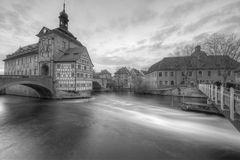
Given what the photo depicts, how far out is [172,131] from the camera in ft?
25.9

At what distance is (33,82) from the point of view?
53.7 feet

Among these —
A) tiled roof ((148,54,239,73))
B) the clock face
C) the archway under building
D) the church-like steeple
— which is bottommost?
the archway under building

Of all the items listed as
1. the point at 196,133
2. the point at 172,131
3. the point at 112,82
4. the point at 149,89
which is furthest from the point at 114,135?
the point at 112,82

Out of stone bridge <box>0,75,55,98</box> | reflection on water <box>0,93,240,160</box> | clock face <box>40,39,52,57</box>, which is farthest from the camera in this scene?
clock face <box>40,39,52,57</box>

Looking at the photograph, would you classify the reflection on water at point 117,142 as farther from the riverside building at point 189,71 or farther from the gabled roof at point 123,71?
the gabled roof at point 123,71

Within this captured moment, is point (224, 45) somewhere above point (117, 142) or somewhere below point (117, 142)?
above

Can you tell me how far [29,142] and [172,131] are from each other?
337 inches

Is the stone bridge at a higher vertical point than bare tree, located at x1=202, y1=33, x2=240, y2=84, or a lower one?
lower

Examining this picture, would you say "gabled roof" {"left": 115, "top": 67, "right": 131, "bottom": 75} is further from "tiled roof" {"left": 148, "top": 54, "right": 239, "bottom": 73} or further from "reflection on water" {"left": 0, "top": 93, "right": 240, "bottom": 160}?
"reflection on water" {"left": 0, "top": 93, "right": 240, "bottom": 160}

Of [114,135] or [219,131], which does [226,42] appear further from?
[114,135]

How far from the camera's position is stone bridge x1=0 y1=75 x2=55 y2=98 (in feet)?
45.4

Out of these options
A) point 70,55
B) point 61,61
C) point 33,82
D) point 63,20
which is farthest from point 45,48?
point 33,82

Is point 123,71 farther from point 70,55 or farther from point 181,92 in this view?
point 70,55

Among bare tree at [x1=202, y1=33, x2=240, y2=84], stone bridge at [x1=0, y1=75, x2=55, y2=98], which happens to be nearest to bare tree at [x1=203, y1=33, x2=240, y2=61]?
bare tree at [x1=202, y1=33, x2=240, y2=84]
